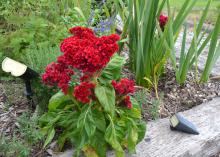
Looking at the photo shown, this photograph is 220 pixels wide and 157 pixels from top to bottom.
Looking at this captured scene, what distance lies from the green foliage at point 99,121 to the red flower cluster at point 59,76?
146mm

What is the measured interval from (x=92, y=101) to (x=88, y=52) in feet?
1.28

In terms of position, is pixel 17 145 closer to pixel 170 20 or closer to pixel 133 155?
pixel 133 155

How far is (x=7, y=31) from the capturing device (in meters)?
3.62

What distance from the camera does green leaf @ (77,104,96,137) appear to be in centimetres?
214

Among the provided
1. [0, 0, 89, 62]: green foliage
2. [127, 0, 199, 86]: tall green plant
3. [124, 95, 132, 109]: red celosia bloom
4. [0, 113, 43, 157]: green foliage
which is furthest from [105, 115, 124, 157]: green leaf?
[0, 0, 89, 62]: green foliage

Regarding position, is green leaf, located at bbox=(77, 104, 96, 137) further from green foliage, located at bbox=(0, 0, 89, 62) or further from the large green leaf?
green foliage, located at bbox=(0, 0, 89, 62)

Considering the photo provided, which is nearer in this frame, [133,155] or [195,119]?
[133,155]

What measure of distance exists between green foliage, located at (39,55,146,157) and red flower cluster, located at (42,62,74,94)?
15 cm

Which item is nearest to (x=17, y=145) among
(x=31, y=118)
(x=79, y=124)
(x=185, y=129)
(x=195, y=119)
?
(x=31, y=118)

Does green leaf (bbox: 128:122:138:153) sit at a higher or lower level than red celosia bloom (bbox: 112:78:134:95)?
lower

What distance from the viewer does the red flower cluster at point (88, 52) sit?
6.46 feet

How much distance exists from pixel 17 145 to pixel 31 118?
256 millimetres

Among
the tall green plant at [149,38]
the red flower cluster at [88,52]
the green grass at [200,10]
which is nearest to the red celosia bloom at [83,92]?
the red flower cluster at [88,52]

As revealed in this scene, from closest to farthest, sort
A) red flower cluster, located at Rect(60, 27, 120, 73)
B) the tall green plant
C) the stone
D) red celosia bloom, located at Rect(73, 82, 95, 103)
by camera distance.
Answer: red flower cluster, located at Rect(60, 27, 120, 73) → red celosia bloom, located at Rect(73, 82, 95, 103) → the stone → the tall green plant
